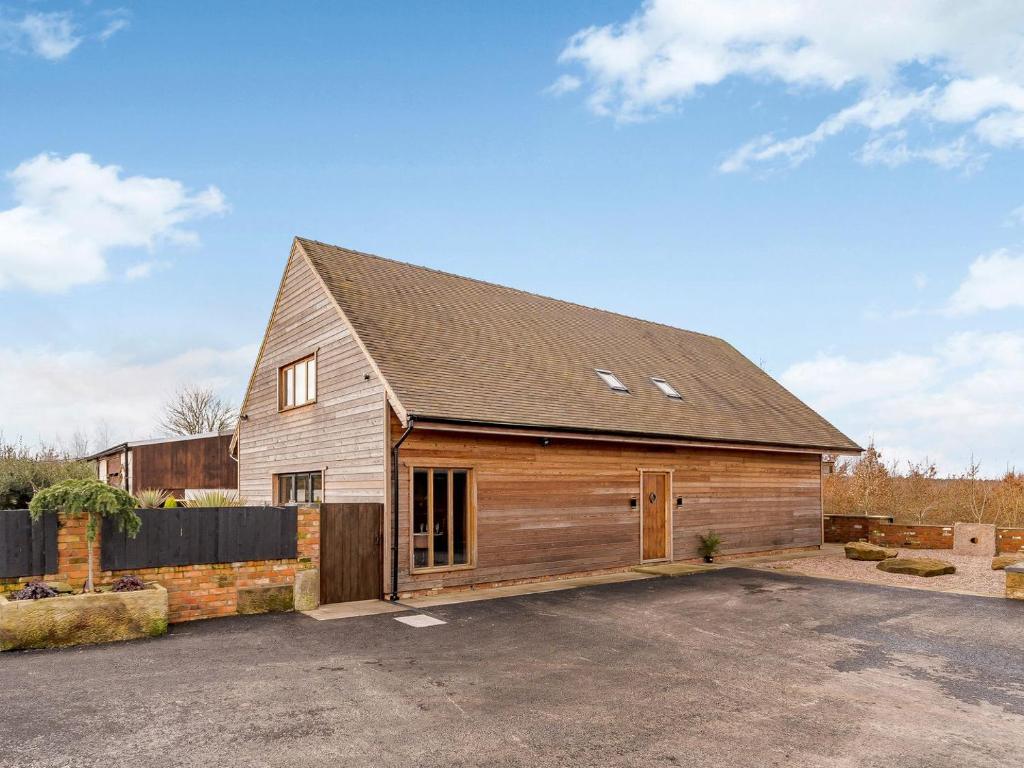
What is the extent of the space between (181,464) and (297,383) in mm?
11108

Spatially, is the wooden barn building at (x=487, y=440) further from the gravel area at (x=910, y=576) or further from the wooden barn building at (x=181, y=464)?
the wooden barn building at (x=181, y=464)

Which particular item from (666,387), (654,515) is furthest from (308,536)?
(666,387)

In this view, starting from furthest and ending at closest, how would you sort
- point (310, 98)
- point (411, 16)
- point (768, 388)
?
point (768, 388) < point (310, 98) < point (411, 16)

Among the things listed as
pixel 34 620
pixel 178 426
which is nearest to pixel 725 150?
pixel 34 620

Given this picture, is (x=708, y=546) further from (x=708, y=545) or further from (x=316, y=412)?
(x=316, y=412)

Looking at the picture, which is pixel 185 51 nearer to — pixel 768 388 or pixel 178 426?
pixel 768 388

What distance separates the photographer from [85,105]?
13414 mm

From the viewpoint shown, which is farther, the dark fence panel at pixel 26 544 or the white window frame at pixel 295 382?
the white window frame at pixel 295 382

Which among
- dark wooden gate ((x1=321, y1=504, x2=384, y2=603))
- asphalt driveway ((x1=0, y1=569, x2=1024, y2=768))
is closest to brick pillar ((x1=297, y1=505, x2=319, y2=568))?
dark wooden gate ((x1=321, y1=504, x2=384, y2=603))

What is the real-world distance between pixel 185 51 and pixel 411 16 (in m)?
4.42

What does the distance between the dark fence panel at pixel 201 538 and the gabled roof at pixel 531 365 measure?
2.74 m

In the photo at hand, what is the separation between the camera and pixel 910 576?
14594mm

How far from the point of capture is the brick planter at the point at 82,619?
8086mm

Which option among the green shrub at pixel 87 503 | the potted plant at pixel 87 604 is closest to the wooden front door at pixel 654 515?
the potted plant at pixel 87 604
